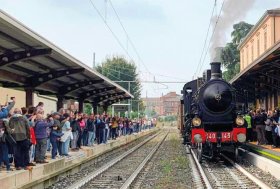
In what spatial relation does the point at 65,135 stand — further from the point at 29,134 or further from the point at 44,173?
the point at 29,134

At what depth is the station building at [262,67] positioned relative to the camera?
704 inches

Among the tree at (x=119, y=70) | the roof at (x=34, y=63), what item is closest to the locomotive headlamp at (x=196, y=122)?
the roof at (x=34, y=63)

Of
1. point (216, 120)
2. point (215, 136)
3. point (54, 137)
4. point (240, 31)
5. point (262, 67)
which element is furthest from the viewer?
point (240, 31)

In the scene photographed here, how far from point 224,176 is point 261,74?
891cm

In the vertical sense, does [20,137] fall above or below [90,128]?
below

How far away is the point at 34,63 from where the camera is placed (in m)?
16.2

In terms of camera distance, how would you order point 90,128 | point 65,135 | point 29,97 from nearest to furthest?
point 65,135, point 29,97, point 90,128

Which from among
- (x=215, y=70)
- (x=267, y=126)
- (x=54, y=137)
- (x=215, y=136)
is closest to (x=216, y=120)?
(x=215, y=136)

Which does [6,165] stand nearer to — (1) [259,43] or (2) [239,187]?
(2) [239,187]

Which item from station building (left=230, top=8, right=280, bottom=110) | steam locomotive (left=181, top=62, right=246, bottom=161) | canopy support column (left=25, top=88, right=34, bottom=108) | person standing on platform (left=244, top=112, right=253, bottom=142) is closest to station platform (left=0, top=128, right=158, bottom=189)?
canopy support column (left=25, top=88, right=34, bottom=108)

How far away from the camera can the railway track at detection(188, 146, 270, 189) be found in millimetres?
12070

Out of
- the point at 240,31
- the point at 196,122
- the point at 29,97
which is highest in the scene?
the point at 240,31

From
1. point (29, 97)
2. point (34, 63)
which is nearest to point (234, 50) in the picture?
point (29, 97)

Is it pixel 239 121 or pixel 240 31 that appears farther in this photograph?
pixel 240 31
